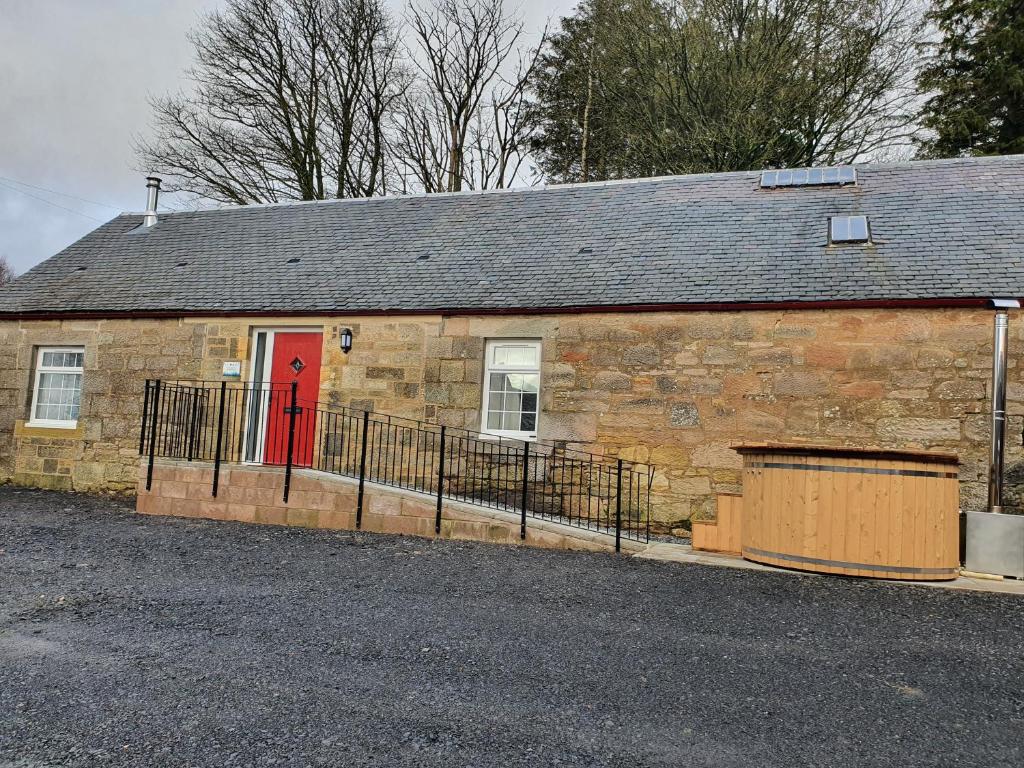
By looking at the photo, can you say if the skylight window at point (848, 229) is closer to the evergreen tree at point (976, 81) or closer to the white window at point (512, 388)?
the white window at point (512, 388)

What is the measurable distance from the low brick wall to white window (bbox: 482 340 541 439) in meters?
2.22

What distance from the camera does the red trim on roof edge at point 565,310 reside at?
9.10 m

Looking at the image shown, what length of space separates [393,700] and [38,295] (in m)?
13.1

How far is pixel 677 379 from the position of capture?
9992 mm

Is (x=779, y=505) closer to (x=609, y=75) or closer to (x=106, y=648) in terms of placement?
(x=106, y=648)

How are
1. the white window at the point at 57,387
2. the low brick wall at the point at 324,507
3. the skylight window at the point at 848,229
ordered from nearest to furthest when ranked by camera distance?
1. the low brick wall at the point at 324,507
2. the skylight window at the point at 848,229
3. the white window at the point at 57,387

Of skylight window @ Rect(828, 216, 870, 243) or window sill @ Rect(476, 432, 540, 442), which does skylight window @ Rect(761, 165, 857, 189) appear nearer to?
skylight window @ Rect(828, 216, 870, 243)

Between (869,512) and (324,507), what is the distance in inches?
239

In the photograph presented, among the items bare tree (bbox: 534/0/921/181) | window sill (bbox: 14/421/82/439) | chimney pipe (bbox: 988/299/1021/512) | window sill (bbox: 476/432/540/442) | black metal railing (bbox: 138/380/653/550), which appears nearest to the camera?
chimney pipe (bbox: 988/299/1021/512)

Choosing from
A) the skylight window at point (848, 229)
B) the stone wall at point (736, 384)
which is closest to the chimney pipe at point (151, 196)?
the stone wall at point (736, 384)

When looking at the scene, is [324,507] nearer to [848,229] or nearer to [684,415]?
[684,415]

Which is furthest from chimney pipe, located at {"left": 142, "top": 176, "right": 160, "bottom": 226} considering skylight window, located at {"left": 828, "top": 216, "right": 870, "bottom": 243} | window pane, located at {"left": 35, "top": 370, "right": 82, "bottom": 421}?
skylight window, located at {"left": 828, "top": 216, "right": 870, "bottom": 243}

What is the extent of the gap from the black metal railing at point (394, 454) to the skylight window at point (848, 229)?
164 inches

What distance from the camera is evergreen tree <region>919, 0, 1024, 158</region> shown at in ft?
58.7
